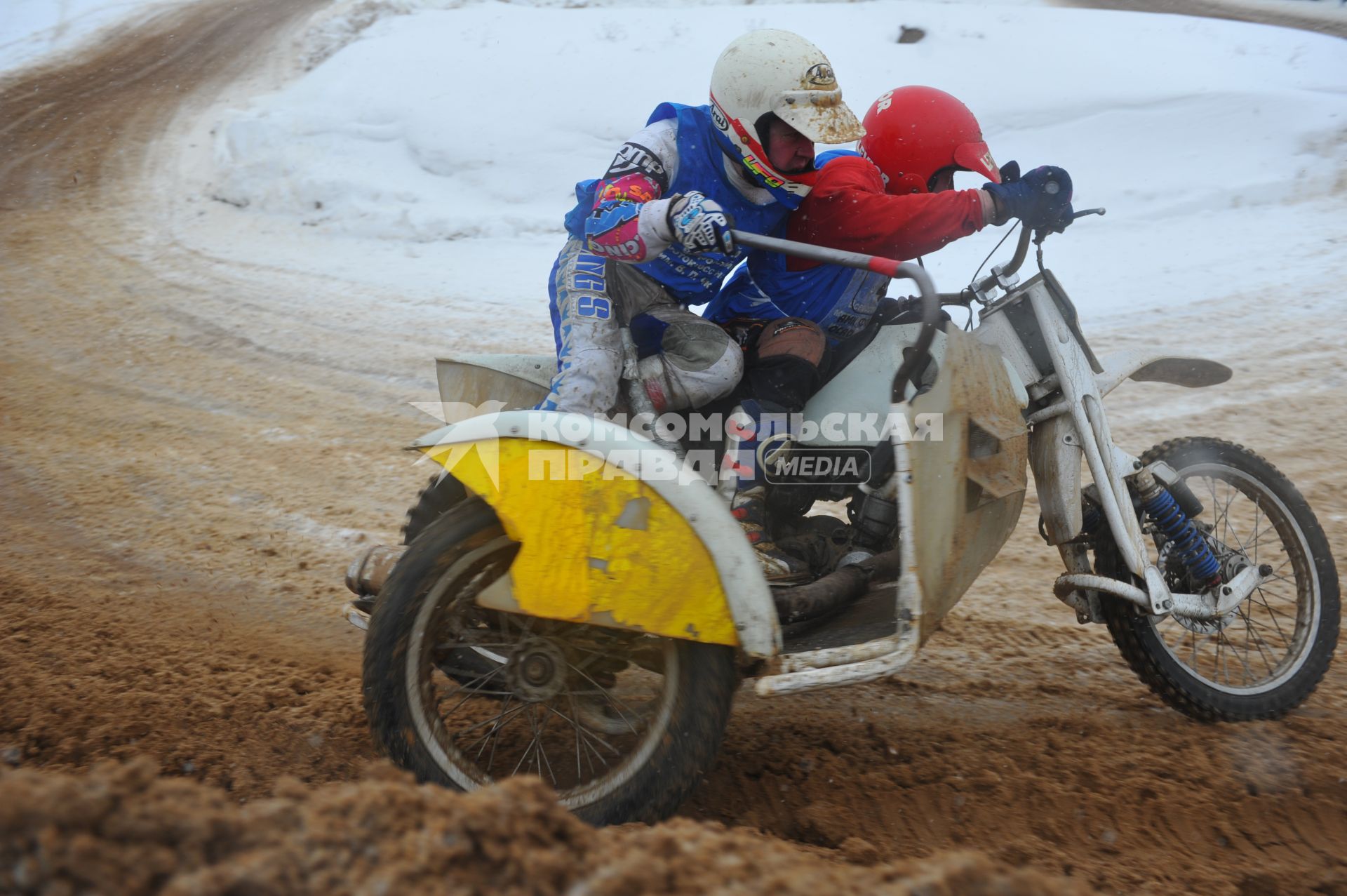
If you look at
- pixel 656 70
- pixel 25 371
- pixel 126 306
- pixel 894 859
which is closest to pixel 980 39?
pixel 656 70

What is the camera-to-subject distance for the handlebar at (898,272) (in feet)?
8.23

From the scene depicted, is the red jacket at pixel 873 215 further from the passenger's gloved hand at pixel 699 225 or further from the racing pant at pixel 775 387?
the passenger's gloved hand at pixel 699 225

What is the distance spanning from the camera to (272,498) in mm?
5105

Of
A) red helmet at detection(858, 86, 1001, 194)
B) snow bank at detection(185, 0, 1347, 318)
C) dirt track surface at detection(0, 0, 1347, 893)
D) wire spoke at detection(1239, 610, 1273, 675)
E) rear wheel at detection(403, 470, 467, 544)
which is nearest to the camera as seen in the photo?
dirt track surface at detection(0, 0, 1347, 893)

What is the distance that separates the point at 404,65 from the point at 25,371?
29.6 ft

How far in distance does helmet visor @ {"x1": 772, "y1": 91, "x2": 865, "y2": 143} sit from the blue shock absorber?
57.1 inches

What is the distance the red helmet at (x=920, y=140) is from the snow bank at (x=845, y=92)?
514 centimetres

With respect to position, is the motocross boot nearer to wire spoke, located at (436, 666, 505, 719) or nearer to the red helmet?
wire spoke, located at (436, 666, 505, 719)

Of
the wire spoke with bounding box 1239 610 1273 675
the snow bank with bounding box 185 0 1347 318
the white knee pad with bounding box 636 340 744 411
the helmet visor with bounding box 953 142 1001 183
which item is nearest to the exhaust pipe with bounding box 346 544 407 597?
the white knee pad with bounding box 636 340 744 411

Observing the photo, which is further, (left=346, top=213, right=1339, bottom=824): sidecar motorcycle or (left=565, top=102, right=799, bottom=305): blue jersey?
(left=565, top=102, right=799, bottom=305): blue jersey

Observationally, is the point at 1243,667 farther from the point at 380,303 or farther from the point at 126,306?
the point at 126,306

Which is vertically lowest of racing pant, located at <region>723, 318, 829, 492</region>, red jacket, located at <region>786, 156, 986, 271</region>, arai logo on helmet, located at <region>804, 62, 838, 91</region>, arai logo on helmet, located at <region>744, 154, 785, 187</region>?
racing pant, located at <region>723, 318, 829, 492</region>

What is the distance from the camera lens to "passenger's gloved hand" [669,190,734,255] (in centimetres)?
270

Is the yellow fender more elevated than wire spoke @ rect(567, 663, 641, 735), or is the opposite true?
the yellow fender
